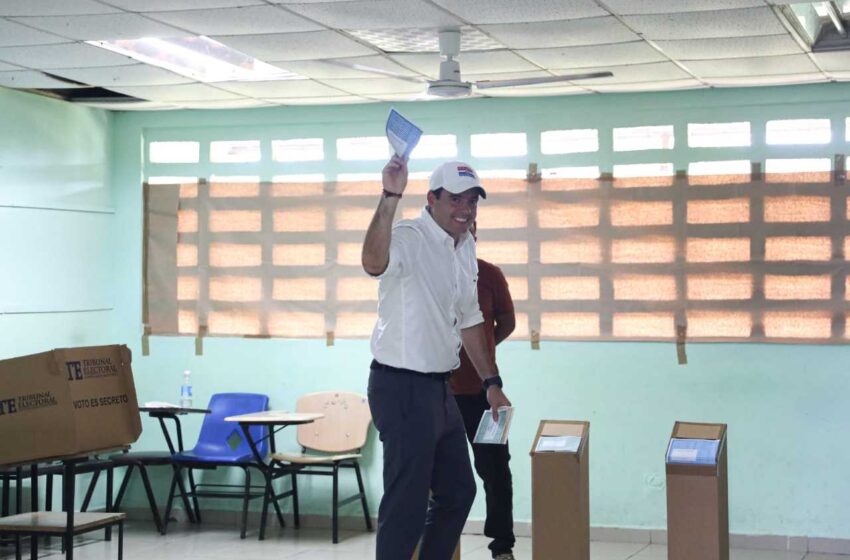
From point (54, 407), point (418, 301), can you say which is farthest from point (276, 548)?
point (418, 301)

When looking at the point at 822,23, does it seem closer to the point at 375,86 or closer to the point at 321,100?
the point at 375,86

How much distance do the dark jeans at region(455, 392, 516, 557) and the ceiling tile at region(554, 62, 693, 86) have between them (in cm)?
205

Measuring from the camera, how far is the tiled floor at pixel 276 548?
22.3 feet

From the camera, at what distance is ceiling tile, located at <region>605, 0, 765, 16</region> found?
5086 millimetres

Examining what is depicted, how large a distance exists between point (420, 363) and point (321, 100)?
3810 mm

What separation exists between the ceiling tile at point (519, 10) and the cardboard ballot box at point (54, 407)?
213 centimetres

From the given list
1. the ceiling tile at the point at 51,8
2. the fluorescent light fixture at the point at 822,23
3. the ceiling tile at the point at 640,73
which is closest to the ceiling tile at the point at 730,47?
the fluorescent light fixture at the point at 822,23

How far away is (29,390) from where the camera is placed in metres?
4.90

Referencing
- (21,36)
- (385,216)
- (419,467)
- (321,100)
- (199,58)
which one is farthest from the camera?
(321,100)

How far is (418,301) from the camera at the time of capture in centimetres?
416

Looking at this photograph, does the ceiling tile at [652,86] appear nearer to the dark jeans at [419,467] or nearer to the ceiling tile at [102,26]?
the ceiling tile at [102,26]

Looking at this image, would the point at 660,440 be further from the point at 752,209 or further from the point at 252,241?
the point at 252,241

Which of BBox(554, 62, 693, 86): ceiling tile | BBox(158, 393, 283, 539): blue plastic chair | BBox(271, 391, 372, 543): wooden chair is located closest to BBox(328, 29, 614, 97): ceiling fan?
BBox(554, 62, 693, 86): ceiling tile

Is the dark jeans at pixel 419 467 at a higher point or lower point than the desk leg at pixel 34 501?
higher
